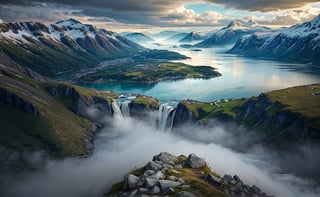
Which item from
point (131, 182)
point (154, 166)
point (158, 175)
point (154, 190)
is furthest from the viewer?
point (154, 166)

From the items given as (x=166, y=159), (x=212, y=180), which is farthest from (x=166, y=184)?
(x=166, y=159)

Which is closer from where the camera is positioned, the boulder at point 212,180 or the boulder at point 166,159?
the boulder at point 212,180

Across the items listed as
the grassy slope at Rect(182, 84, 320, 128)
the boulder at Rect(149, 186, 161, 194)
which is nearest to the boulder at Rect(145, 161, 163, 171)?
the boulder at Rect(149, 186, 161, 194)

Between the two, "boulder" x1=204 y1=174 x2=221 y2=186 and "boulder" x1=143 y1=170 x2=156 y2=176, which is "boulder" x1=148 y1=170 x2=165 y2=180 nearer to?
"boulder" x1=143 y1=170 x2=156 y2=176

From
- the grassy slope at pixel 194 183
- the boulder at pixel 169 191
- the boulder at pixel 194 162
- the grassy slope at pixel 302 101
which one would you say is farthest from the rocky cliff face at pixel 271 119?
the boulder at pixel 169 191

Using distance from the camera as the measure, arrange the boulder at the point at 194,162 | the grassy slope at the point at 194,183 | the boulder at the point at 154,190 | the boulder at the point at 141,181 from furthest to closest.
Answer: the boulder at the point at 194,162, the boulder at the point at 141,181, the grassy slope at the point at 194,183, the boulder at the point at 154,190

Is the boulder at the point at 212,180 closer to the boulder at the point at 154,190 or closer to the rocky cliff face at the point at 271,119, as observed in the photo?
the boulder at the point at 154,190

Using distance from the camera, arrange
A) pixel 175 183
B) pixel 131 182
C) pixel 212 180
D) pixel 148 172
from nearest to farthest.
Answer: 1. pixel 175 183
2. pixel 131 182
3. pixel 148 172
4. pixel 212 180

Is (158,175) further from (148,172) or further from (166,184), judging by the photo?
(166,184)

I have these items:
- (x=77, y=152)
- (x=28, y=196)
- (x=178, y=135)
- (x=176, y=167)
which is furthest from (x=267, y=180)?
(x=77, y=152)
